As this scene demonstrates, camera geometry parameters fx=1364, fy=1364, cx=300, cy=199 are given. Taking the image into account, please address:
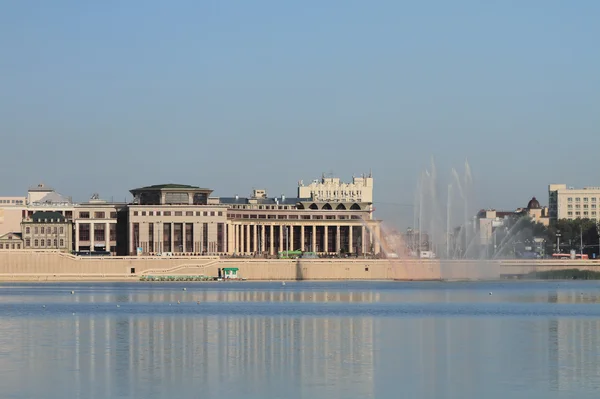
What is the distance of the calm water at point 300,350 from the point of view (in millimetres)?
49844

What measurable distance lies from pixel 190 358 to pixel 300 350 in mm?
5957

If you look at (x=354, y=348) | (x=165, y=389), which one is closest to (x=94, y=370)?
(x=165, y=389)

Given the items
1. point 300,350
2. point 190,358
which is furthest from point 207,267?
point 190,358

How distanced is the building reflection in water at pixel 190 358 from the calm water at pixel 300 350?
0.08m

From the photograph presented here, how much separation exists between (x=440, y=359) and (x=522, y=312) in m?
36.3

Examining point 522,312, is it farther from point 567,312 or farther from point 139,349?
point 139,349

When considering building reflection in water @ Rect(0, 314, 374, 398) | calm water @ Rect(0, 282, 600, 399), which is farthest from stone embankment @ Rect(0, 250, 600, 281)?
building reflection in water @ Rect(0, 314, 374, 398)

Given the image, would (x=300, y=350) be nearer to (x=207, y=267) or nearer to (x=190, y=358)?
(x=190, y=358)

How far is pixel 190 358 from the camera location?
5975 centimetres

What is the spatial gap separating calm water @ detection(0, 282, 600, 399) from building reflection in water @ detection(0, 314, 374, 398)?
0.08m

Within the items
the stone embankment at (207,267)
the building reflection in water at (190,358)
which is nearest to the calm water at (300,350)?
the building reflection in water at (190,358)

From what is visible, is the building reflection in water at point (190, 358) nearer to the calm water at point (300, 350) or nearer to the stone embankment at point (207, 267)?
the calm water at point (300, 350)

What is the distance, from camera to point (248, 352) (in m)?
62.3

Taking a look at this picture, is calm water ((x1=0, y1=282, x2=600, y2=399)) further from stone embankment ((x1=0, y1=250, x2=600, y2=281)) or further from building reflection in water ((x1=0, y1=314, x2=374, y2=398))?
stone embankment ((x1=0, y1=250, x2=600, y2=281))
